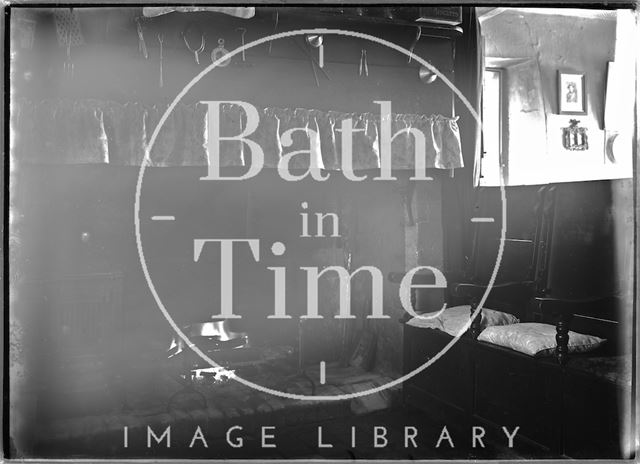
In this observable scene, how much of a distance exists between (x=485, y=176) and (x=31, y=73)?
10.3ft

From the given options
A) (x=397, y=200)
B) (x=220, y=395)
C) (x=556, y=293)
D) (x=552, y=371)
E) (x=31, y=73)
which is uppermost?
(x=31, y=73)

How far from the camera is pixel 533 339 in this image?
371cm

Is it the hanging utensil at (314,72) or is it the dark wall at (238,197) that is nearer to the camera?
the dark wall at (238,197)

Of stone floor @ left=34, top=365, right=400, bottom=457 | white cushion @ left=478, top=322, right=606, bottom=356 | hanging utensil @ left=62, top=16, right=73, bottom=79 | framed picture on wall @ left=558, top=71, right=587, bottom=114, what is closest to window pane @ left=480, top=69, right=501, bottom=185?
framed picture on wall @ left=558, top=71, right=587, bottom=114

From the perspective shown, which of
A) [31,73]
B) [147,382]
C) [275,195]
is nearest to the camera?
[31,73]

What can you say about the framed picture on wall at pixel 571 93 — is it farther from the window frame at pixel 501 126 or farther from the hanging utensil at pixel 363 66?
the hanging utensil at pixel 363 66

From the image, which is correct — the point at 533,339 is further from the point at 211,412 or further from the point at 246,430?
the point at 211,412

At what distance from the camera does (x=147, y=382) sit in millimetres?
4059

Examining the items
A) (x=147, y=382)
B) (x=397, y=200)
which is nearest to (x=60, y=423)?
(x=147, y=382)

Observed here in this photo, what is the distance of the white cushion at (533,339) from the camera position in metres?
3.62

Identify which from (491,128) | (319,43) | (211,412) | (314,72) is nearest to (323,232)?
(314,72)

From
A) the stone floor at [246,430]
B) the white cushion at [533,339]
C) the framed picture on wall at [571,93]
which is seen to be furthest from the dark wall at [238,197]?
the framed picture on wall at [571,93]

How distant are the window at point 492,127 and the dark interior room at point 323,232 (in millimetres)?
22

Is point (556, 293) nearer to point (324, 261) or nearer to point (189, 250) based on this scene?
point (324, 261)
